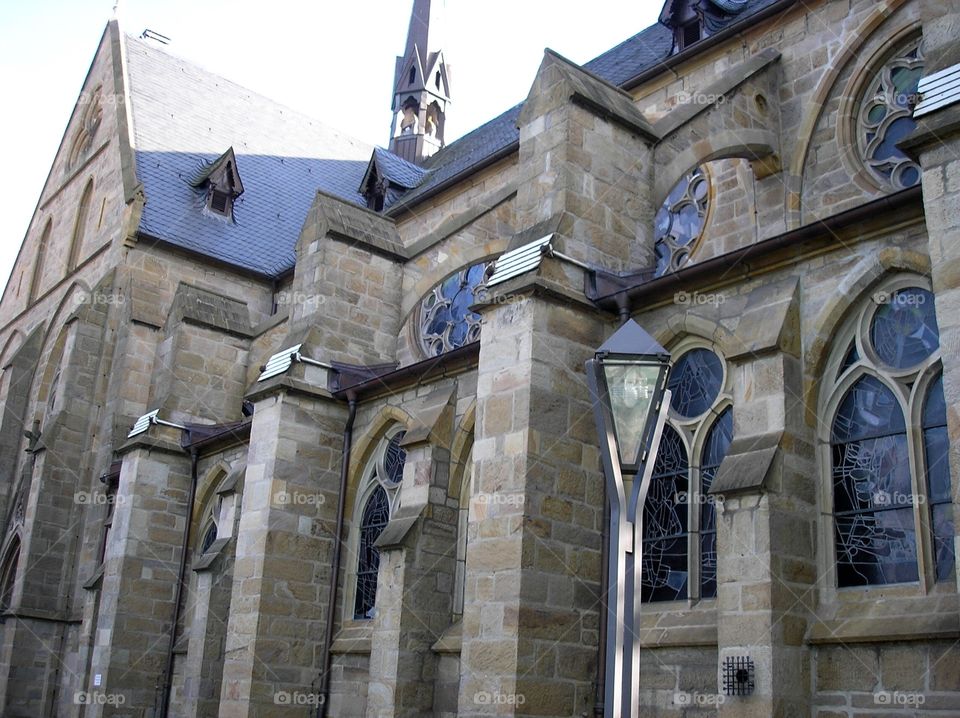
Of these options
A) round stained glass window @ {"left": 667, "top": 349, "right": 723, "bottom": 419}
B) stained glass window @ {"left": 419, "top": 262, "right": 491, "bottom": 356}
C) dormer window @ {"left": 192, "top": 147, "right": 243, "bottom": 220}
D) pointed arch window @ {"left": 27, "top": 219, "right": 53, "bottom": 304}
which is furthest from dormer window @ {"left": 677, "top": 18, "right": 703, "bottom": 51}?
pointed arch window @ {"left": 27, "top": 219, "right": 53, "bottom": 304}

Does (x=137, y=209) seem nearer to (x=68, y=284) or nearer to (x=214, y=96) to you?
(x=68, y=284)

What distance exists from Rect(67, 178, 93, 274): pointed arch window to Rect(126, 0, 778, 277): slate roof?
2390 mm

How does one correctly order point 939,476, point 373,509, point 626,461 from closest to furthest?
point 626,461, point 939,476, point 373,509

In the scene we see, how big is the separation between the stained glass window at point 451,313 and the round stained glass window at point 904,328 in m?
9.35

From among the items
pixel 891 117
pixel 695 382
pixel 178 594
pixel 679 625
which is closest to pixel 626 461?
pixel 679 625

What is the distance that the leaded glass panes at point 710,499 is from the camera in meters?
9.38

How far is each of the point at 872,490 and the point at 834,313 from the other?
1.45 metres

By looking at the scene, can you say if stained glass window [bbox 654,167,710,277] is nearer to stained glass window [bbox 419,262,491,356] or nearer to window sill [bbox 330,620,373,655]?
stained glass window [bbox 419,262,491,356]

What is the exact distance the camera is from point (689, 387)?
10078mm

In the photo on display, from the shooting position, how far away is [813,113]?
42.1 feet

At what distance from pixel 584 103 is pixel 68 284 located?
1824 centimetres

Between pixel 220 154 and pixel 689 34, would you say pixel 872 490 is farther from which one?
pixel 220 154

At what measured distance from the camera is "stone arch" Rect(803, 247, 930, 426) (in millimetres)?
8641

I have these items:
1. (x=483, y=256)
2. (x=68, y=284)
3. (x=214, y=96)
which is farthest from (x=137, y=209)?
(x=483, y=256)
